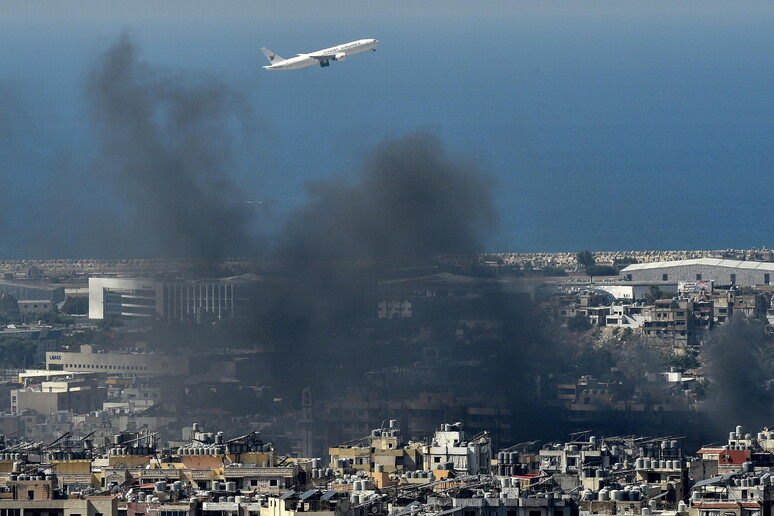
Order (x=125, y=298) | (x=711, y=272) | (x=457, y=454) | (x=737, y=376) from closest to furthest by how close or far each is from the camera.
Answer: (x=457, y=454) < (x=737, y=376) < (x=125, y=298) < (x=711, y=272)

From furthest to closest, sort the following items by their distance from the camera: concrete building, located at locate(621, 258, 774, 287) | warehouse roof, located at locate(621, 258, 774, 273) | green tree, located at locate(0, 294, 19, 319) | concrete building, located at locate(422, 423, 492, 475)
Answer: warehouse roof, located at locate(621, 258, 774, 273) < concrete building, located at locate(621, 258, 774, 287) < green tree, located at locate(0, 294, 19, 319) < concrete building, located at locate(422, 423, 492, 475)

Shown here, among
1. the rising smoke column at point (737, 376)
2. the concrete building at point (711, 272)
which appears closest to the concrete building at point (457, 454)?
the rising smoke column at point (737, 376)

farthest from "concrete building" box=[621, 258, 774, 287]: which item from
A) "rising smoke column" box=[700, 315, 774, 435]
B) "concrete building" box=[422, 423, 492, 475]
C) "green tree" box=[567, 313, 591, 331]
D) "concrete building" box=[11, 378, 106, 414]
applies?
"concrete building" box=[422, 423, 492, 475]

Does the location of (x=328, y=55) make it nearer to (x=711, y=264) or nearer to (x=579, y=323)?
(x=579, y=323)

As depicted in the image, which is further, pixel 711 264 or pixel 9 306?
pixel 711 264

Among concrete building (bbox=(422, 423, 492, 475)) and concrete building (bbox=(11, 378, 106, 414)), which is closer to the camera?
concrete building (bbox=(422, 423, 492, 475))

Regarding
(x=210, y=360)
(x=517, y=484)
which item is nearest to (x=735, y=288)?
(x=210, y=360)

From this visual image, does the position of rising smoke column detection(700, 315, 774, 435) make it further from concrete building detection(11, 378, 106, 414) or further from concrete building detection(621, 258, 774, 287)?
concrete building detection(621, 258, 774, 287)

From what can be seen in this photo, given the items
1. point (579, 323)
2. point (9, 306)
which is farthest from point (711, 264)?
point (9, 306)

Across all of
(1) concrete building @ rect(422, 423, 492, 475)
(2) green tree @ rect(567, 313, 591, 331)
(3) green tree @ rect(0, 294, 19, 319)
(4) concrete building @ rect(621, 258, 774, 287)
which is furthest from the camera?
(4) concrete building @ rect(621, 258, 774, 287)

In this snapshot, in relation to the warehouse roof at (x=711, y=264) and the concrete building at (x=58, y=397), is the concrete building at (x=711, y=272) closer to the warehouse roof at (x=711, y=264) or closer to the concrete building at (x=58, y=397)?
the warehouse roof at (x=711, y=264)

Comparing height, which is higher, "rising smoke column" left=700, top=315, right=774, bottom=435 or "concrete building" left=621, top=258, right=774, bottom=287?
"concrete building" left=621, top=258, right=774, bottom=287

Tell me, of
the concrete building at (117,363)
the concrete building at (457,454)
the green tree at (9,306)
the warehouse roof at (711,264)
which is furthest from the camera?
the warehouse roof at (711,264)
